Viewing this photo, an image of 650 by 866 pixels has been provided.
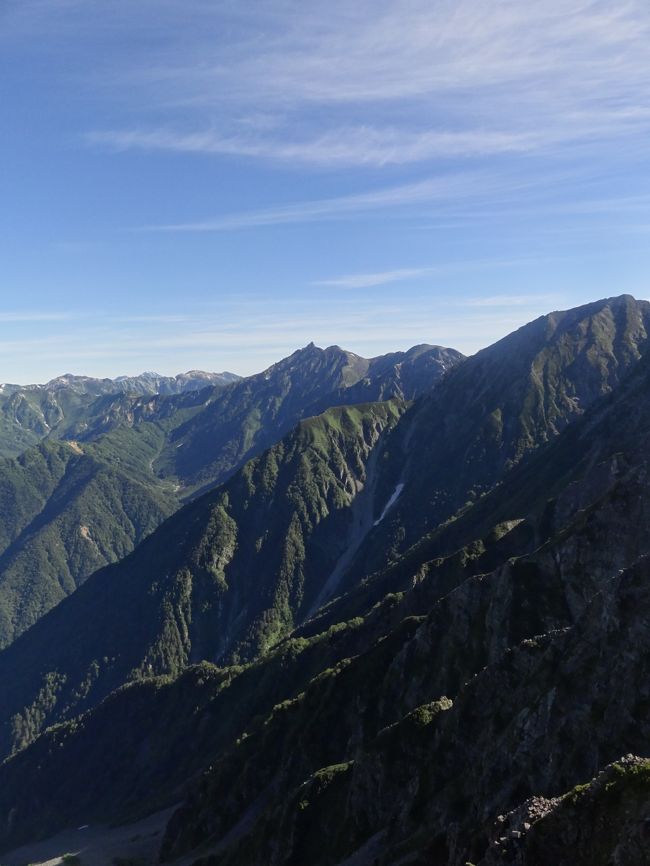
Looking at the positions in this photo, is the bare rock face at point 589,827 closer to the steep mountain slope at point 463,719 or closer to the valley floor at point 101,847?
the steep mountain slope at point 463,719

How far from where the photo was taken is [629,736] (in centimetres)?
5244

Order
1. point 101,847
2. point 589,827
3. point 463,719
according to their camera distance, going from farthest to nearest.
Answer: point 101,847
point 463,719
point 589,827

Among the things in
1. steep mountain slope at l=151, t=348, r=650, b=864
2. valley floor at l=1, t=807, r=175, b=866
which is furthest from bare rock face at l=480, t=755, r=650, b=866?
valley floor at l=1, t=807, r=175, b=866

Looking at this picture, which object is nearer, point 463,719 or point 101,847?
point 463,719

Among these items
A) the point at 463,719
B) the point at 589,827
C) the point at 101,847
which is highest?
the point at 589,827

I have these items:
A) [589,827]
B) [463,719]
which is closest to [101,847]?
[463,719]

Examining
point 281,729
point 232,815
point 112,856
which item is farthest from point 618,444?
point 112,856

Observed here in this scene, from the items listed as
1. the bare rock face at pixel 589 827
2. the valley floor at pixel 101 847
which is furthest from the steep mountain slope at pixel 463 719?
the valley floor at pixel 101 847

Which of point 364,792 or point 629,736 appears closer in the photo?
point 629,736

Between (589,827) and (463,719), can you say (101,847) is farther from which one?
(589,827)

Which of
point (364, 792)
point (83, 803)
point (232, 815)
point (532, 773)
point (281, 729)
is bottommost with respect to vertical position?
point (83, 803)

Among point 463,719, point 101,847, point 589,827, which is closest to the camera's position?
point 589,827

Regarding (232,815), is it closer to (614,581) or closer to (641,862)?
(614,581)

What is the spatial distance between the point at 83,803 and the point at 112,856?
2883 inches
